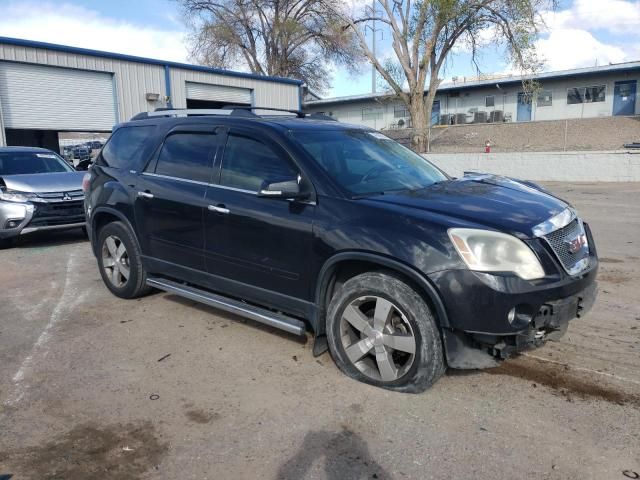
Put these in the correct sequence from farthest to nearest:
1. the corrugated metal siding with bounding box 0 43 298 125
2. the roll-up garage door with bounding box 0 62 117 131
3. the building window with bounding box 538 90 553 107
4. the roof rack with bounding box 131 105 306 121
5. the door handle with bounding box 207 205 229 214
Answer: the building window with bounding box 538 90 553 107
the corrugated metal siding with bounding box 0 43 298 125
the roll-up garage door with bounding box 0 62 117 131
the roof rack with bounding box 131 105 306 121
the door handle with bounding box 207 205 229 214

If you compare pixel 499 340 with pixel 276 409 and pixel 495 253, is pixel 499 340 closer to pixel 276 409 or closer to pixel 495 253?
pixel 495 253

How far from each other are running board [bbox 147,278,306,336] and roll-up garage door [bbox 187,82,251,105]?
56.7 ft

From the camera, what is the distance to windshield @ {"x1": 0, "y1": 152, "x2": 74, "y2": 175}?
9.47 meters

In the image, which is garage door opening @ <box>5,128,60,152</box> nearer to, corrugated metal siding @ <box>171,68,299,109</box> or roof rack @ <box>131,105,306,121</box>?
corrugated metal siding @ <box>171,68,299,109</box>

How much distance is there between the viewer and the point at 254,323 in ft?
16.0

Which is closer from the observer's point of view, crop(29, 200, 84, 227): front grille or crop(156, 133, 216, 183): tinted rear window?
crop(156, 133, 216, 183): tinted rear window

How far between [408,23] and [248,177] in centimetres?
2351

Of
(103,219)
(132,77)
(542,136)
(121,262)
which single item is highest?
(132,77)

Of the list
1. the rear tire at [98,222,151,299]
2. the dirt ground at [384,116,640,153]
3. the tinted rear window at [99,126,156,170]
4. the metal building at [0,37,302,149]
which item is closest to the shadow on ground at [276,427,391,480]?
the rear tire at [98,222,151,299]

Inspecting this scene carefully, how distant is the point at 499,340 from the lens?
126 inches

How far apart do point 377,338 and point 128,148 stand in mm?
3524

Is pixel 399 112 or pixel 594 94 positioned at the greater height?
pixel 594 94

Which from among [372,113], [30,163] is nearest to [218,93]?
[30,163]

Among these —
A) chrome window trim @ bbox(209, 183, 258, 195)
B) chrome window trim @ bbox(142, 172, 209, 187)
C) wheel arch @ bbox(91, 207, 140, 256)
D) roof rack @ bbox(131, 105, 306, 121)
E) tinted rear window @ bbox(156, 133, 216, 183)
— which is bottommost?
wheel arch @ bbox(91, 207, 140, 256)
